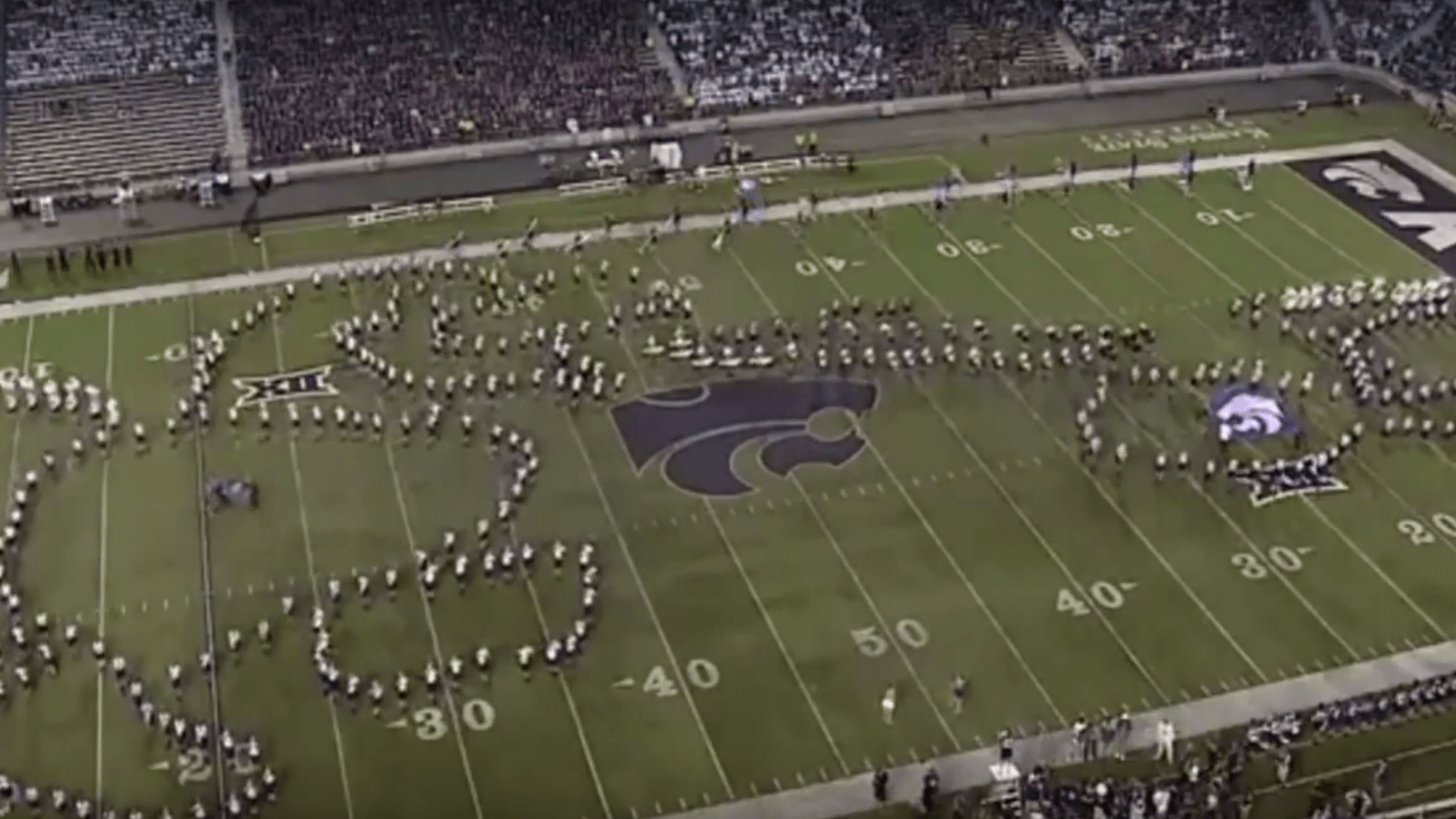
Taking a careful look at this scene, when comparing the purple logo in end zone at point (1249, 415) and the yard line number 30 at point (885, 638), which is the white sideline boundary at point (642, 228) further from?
the yard line number 30 at point (885, 638)

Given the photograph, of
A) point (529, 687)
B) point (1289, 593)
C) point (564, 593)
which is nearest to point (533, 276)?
point (564, 593)

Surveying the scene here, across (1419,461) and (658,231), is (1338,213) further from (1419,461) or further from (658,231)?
(658,231)

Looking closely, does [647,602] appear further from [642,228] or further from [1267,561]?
[642,228]

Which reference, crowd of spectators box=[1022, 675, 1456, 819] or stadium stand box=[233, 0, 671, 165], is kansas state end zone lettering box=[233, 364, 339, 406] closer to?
stadium stand box=[233, 0, 671, 165]

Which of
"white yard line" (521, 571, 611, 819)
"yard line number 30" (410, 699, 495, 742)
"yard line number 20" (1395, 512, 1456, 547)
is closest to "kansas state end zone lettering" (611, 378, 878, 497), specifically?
"white yard line" (521, 571, 611, 819)

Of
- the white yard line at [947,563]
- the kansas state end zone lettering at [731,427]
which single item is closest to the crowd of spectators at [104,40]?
the kansas state end zone lettering at [731,427]
